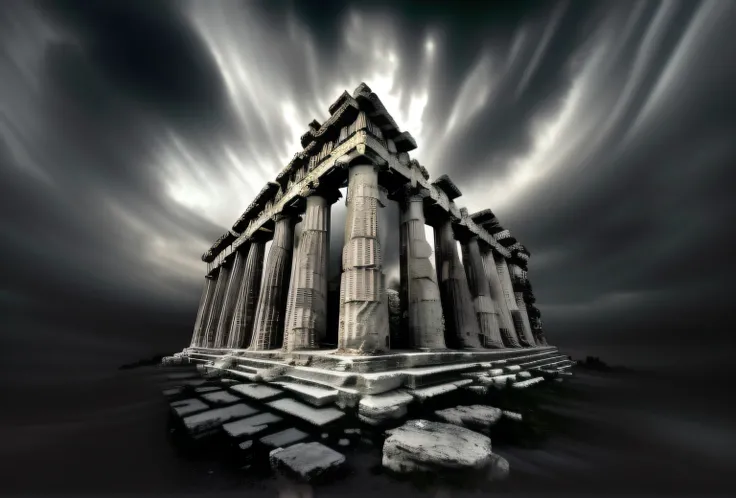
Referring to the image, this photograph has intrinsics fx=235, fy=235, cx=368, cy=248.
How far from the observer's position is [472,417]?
11.7ft

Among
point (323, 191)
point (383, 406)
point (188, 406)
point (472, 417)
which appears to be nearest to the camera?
point (383, 406)

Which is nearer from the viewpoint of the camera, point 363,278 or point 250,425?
point 250,425

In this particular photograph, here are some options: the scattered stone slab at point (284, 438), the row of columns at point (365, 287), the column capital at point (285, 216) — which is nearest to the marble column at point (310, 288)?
the row of columns at point (365, 287)

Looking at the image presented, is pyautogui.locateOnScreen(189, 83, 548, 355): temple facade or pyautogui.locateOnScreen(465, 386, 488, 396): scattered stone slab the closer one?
pyautogui.locateOnScreen(465, 386, 488, 396): scattered stone slab

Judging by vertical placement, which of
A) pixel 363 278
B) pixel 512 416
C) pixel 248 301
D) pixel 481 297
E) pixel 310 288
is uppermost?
pixel 248 301

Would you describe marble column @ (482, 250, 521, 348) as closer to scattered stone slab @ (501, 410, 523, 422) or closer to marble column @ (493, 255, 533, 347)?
marble column @ (493, 255, 533, 347)

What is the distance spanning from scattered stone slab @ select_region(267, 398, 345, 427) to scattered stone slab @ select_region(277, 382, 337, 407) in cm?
10

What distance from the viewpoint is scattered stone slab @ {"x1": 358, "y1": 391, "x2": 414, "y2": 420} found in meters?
3.28

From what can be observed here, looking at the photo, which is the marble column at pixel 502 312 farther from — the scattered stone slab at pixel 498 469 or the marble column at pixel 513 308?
the scattered stone slab at pixel 498 469

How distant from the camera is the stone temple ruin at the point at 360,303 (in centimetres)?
416

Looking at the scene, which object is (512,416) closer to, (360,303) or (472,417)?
(472,417)

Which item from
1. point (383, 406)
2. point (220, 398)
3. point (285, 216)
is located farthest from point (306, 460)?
point (285, 216)

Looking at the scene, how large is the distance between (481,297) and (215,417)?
36.7 ft

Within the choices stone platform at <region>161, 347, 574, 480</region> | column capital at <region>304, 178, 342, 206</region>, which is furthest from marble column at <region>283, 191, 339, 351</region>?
stone platform at <region>161, 347, 574, 480</region>
